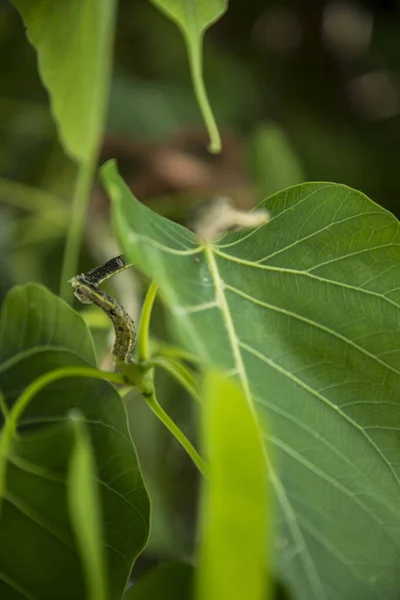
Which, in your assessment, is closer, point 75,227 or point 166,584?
point 166,584

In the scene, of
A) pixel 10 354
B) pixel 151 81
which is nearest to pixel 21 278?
pixel 151 81

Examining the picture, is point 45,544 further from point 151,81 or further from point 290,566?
point 151,81

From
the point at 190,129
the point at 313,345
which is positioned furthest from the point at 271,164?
the point at 313,345

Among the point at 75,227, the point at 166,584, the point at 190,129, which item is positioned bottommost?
the point at 166,584

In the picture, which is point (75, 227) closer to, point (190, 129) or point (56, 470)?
point (56, 470)

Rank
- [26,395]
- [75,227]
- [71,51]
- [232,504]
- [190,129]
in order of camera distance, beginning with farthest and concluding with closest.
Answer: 1. [190,129]
2. [75,227]
3. [71,51]
4. [26,395]
5. [232,504]

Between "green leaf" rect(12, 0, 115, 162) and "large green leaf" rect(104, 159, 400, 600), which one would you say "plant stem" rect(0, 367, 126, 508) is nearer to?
"large green leaf" rect(104, 159, 400, 600)

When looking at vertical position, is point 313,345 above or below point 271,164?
below
